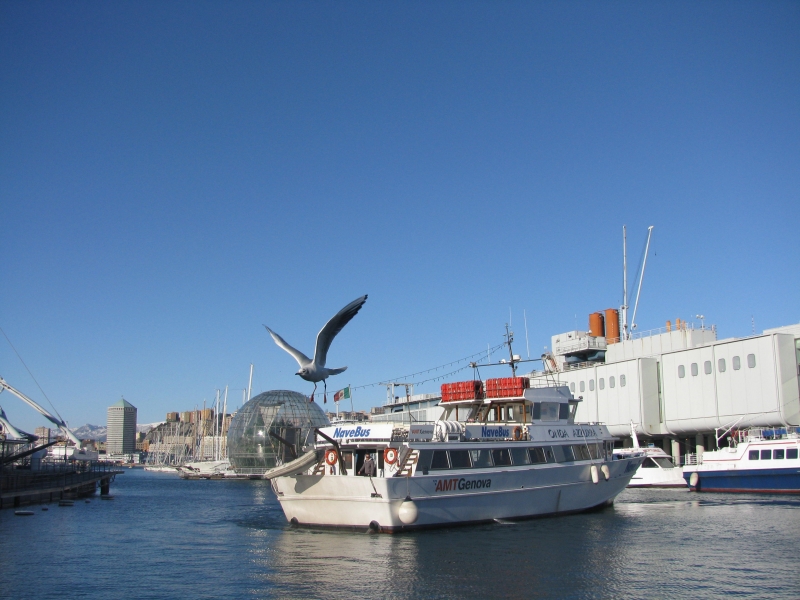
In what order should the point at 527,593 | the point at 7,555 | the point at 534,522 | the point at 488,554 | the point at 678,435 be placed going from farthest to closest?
the point at 678,435, the point at 534,522, the point at 7,555, the point at 488,554, the point at 527,593

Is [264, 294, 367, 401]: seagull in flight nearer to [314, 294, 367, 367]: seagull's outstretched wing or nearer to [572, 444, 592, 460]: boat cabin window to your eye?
[314, 294, 367, 367]: seagull's outstretched wing

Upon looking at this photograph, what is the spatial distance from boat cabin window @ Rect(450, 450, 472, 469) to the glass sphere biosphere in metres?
63.5

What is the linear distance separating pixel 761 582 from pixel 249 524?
77.5 ft

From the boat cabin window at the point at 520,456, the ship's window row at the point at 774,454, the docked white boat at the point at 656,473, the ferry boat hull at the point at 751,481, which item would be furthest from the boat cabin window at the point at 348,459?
the docked white boat at the point at 656,473

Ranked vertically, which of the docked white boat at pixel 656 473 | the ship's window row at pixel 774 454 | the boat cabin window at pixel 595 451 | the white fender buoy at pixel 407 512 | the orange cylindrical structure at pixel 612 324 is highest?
the orange cylindrical structure at pixel 612 324

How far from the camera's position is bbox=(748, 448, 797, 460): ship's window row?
4572cm

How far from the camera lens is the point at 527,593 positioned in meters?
19.1

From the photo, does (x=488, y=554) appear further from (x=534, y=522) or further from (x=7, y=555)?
(x=7, y=555)

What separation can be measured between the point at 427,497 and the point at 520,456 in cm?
611

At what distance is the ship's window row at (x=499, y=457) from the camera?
29250 millimetres

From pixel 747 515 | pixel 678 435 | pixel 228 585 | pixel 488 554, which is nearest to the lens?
pixel 228 585

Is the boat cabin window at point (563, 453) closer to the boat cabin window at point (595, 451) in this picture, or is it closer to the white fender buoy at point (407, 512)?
the boat cabin window at point (595, 451)

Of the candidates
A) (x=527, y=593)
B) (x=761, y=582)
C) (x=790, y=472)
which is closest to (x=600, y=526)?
(x=761, y=582)

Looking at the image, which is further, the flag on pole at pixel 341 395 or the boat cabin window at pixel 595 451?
the flag on pole at pixel 341 395
